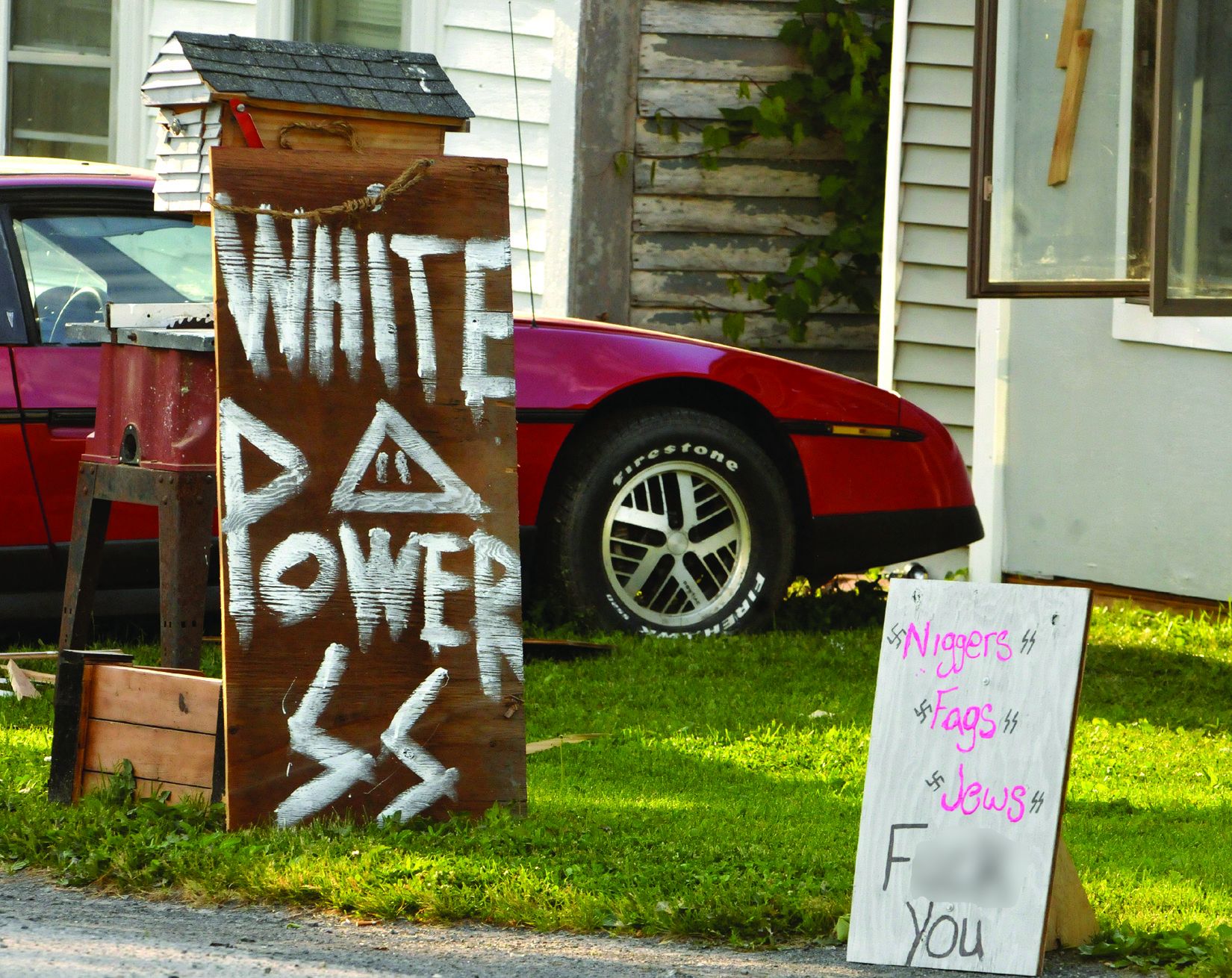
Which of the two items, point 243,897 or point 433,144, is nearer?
point 243,897

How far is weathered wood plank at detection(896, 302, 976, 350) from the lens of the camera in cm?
889

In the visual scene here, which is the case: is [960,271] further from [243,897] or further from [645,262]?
[243,897]

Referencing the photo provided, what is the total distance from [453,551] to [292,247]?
0.74 m

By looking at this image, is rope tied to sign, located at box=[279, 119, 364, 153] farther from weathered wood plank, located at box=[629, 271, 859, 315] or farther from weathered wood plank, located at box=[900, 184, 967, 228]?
weathered wood plank, located at box=[900, 184, 967, 228]

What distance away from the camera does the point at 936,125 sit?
8789 mm

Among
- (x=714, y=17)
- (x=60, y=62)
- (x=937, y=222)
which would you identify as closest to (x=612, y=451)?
(x=937, y=222)

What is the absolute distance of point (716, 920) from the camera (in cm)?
342

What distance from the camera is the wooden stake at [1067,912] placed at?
3344mm

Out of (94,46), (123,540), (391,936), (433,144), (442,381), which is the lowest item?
(391,936)

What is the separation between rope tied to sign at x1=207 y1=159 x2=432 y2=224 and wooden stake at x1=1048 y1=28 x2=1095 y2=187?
121 inches

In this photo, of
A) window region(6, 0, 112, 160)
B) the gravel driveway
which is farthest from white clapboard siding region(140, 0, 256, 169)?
the gravel driveway

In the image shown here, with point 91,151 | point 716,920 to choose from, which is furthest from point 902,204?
point 716,920

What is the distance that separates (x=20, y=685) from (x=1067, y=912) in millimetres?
3176

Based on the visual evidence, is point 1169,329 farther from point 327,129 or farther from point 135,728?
point 135,728
